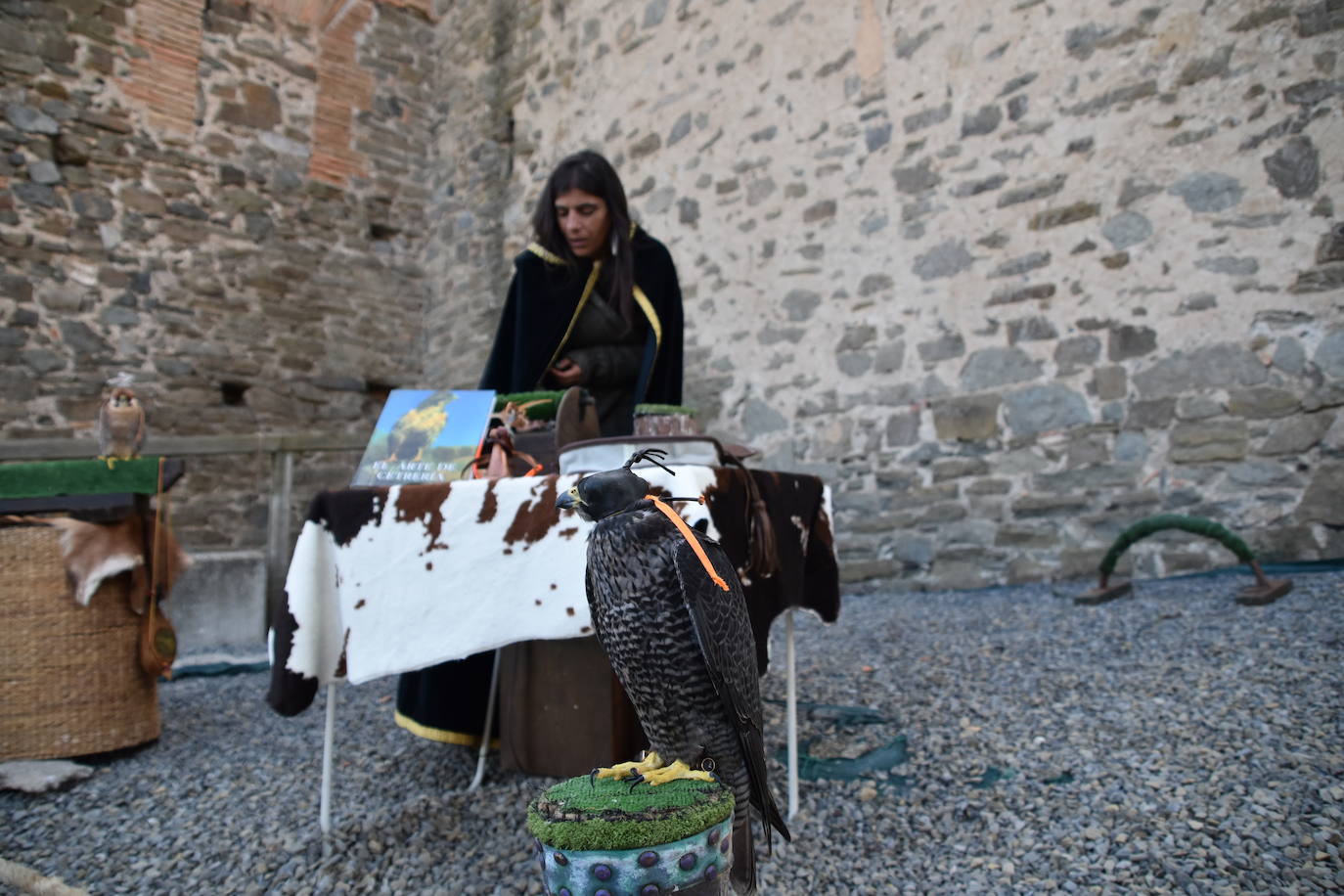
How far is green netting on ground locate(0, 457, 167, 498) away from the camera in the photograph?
2.69 metres

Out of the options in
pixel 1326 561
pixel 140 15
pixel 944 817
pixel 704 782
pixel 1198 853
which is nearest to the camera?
pixel 704 782

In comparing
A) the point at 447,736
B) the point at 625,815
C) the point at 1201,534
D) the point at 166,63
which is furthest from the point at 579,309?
the point at 166,63

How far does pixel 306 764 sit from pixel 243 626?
220cm

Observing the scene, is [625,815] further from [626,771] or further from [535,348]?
[535,348]

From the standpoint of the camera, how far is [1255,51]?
12.2 ft

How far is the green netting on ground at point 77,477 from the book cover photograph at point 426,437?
1.22 metres

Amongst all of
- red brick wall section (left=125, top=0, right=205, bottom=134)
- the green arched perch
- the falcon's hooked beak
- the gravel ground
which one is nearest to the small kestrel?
the gravel ground

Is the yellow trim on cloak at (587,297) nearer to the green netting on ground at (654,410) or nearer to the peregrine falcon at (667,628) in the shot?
the green netting on ground at (654,410)

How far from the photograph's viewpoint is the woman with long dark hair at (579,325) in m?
2.48

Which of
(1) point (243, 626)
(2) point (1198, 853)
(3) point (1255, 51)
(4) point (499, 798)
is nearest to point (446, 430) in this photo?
(4) point (499, 798)

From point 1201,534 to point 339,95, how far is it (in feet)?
24.2

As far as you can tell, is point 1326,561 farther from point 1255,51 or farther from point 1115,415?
point 1255,51

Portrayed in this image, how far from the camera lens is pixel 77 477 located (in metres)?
2.77

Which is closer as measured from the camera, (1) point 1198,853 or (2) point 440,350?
(1) point 1198,853
